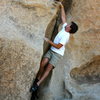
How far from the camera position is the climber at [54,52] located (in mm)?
5526

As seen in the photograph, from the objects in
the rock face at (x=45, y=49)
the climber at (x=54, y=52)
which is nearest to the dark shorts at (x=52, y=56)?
the climber at (x=54, y=52)

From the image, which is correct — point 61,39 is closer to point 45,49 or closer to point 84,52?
point 45,49

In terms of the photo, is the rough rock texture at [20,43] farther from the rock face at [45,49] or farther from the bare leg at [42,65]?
the bare leg at [42,65]

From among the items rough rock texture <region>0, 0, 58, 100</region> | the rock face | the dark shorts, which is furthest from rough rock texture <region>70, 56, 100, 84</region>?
rough rock texture <region>0, 0, 58, 100</region>

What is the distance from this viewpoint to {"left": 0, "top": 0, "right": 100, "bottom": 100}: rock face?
17.3ft

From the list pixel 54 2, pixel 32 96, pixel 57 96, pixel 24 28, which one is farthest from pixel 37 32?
pixel 57 96

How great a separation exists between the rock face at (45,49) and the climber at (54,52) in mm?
200

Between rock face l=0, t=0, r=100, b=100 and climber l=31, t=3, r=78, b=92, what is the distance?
200mm

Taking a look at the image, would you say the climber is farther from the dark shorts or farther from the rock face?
the rock face

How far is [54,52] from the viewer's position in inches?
224

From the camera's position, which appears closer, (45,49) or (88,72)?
(45,49)

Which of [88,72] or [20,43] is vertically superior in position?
[20,43]

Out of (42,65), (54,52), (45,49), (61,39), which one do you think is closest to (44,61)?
(42,65)

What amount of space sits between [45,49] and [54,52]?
314mm
